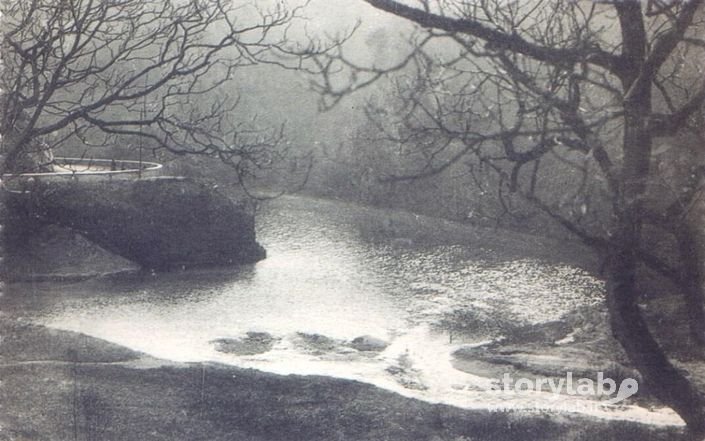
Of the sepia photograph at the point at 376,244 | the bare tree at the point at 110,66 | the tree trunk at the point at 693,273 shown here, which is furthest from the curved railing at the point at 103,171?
the tree trunk at the point at 693,273

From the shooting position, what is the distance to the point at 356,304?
30.9 feet

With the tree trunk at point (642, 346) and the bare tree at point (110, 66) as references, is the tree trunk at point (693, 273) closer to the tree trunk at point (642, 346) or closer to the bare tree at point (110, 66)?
the tree trunk at point (642, 346)

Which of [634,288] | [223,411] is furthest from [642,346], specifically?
[223,411]

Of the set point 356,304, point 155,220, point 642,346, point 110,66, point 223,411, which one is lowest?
point 223,411

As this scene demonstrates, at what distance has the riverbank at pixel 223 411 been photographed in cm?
452

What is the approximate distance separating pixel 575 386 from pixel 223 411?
3.05 metres

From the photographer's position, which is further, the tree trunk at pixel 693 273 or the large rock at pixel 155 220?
the large rock at pixel 155 220

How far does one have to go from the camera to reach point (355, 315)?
8922mm

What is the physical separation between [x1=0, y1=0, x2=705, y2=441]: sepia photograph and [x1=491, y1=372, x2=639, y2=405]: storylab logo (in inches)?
1.9

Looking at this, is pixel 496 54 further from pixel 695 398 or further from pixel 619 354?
pixel 619 354

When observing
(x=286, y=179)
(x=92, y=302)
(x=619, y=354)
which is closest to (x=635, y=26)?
(x=619, y=354)

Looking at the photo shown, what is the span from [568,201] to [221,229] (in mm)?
9104

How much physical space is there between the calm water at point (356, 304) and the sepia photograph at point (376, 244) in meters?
0.05

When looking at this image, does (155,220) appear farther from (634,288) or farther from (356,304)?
(634,288)
